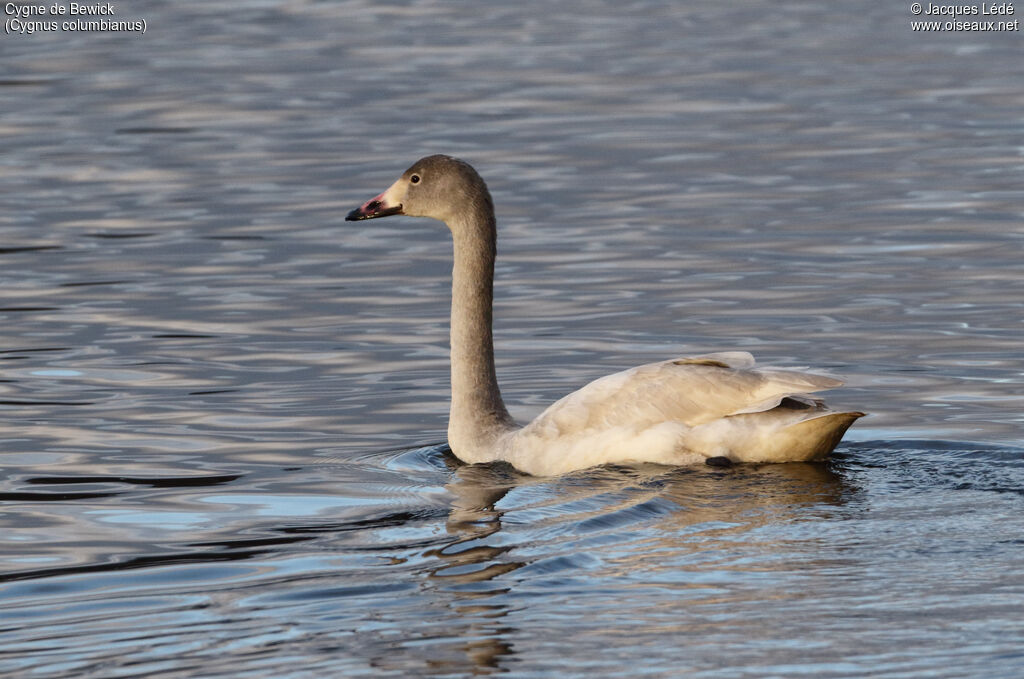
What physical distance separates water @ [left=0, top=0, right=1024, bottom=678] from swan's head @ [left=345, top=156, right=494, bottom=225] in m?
1.38

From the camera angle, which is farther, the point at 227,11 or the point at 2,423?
the point at 227,11

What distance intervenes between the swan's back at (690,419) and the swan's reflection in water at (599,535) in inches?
4.3

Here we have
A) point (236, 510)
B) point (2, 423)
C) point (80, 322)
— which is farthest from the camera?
point (80, 322)

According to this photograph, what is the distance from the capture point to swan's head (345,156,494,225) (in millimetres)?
11336

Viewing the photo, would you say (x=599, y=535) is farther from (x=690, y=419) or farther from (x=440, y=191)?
(x=440, y=191)

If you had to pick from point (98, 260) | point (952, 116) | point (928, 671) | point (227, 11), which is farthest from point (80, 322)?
point (227, 11)

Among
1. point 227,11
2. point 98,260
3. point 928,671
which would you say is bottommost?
point 928,671

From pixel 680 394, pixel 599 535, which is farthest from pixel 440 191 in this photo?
pixel 599 535

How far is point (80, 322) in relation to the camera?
47.2ft

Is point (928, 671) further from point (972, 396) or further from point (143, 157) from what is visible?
point (143, 157)

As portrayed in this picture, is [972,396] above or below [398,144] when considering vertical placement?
below

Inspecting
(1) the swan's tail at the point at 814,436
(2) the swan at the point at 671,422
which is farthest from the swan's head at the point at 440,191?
(1) the swan's tail at the point at 814,436

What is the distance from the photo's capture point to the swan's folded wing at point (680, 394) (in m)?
9.94

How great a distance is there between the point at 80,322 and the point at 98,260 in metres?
2.12
